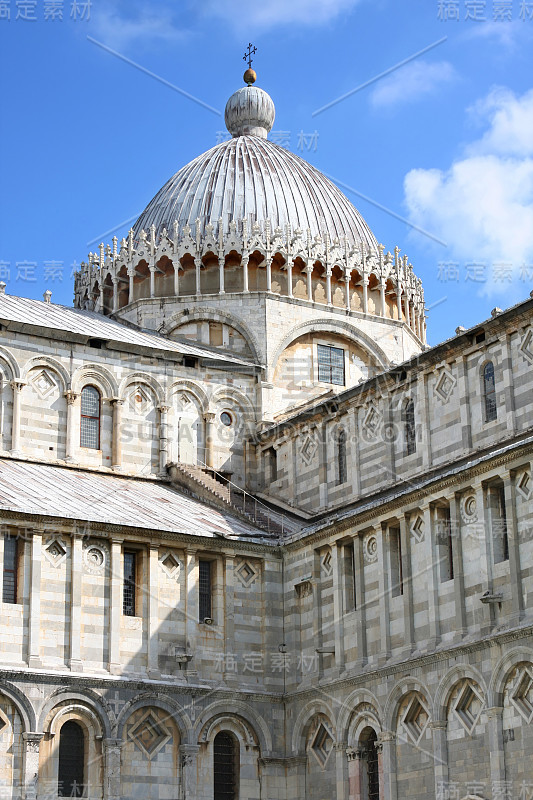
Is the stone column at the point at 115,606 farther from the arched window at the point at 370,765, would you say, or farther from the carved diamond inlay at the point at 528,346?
the carved diamond inlay at the point at 528,346

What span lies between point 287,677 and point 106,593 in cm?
648

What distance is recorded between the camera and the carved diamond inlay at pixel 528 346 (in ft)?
136

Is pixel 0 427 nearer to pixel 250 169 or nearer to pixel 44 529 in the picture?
pixel 44 529

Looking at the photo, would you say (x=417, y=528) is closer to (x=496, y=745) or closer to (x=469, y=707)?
(x=469, y=707)

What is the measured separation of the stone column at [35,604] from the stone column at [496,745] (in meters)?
13.0

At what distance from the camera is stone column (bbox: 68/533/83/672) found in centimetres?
4034

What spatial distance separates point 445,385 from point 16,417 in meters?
14.9

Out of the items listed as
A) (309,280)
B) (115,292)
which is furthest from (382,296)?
(115,292)

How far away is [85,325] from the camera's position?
5222 cm

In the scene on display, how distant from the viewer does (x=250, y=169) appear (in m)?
61.1

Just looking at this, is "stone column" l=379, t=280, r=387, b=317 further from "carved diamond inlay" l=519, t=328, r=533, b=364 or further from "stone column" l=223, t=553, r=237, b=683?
"stone column" l=223, t=553, r=237, b=683

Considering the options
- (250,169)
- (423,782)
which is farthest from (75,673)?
(250,169)

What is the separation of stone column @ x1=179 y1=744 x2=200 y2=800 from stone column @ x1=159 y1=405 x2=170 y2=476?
39.8ft

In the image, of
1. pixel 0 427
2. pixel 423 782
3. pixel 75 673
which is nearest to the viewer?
pixel 423 782
